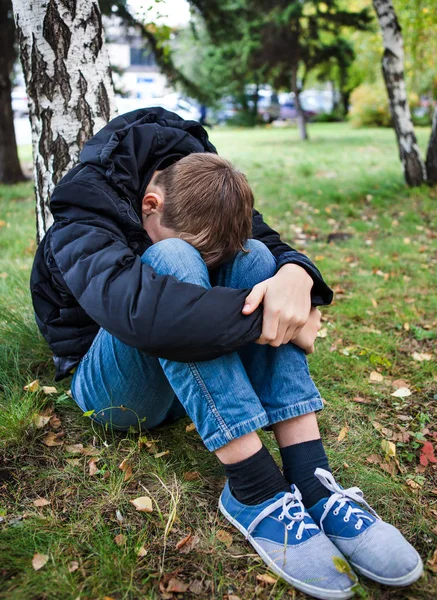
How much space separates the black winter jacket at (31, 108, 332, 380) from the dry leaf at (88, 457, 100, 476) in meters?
0.36

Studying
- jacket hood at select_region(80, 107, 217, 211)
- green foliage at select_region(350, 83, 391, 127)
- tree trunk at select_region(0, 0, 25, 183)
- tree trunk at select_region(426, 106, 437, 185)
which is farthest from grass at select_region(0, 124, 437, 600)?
green foliage at select_region(350, 83, 391, 127)

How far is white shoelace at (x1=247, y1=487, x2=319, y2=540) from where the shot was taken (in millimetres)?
1672

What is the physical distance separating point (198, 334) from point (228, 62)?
17200 mm

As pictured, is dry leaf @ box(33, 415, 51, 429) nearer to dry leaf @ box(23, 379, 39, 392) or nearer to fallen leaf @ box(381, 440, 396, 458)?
dry leaf @ box(23, 379, 39, 392)

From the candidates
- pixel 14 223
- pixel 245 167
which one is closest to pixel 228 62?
pixel 245 167

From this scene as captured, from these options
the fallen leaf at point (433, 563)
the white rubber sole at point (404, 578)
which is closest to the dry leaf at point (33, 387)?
the white rubber sole at point (404, 578)

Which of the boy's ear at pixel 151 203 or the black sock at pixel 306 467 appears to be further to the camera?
the boy's ear at pixel 151 203

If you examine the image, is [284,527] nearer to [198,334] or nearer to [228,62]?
[198,334]

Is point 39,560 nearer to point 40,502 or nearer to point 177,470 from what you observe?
point 40,502

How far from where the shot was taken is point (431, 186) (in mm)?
6887

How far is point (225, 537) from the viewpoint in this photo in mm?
1804

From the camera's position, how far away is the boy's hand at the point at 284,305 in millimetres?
1705

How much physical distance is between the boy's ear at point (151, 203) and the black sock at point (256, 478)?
0.94m

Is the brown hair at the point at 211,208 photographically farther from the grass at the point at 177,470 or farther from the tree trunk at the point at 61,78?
the tree trunk at the point at 61,78
